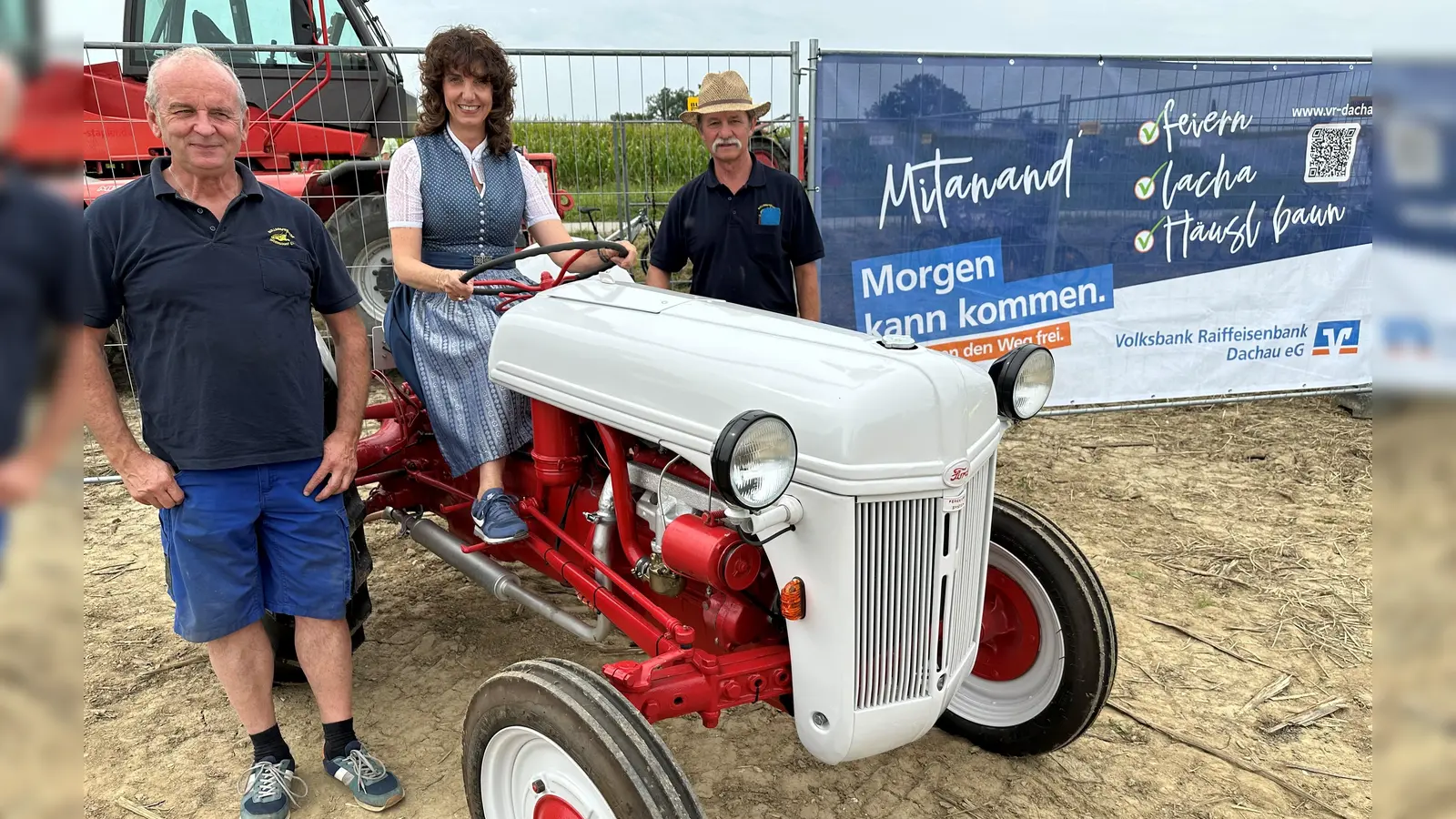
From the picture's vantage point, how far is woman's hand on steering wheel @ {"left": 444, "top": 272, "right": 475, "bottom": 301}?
2.66 m

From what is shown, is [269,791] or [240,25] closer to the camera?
[269,791]

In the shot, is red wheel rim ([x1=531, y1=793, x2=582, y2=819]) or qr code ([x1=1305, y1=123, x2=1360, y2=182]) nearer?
red wheel rim ([x1=531, y1=793, x2=582, y2=819])

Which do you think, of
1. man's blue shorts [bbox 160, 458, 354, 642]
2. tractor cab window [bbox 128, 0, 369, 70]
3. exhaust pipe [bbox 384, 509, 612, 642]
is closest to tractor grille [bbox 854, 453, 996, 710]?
exhaust pipe [bbox 384, 509, 612, 642]

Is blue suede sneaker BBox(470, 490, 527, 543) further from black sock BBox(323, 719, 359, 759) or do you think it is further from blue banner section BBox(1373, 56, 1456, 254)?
blue banner section BBox(1373, 56, 1456, 254)

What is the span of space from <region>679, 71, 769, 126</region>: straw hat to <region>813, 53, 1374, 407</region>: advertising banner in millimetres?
1587

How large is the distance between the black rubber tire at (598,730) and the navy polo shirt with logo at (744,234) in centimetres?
195

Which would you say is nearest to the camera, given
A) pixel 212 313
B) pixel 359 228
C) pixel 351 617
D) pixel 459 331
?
pixel 212 313

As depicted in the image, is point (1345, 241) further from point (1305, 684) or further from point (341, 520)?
point (341, 520)

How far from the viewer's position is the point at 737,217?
11.7 feet

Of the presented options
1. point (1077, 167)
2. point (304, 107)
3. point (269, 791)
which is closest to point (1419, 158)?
point (269, 791)

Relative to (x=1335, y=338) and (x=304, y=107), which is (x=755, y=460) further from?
(x=304, y=107)

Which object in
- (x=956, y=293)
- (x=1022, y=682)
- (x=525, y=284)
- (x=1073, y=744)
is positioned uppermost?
(x=525, y=284)

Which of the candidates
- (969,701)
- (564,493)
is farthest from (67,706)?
(969,701)

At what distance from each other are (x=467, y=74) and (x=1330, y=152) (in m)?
5.10
